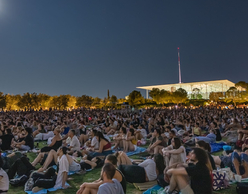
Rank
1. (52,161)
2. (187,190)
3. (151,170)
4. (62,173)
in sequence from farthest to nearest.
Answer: (52,161) < (151,170) < (62,173) < (187,190)

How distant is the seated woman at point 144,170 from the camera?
15.1ft

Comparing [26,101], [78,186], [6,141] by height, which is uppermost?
[26,101]

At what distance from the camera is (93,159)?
238 inches

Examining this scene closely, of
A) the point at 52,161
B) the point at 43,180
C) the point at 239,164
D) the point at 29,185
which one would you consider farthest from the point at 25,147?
the point at 239,164

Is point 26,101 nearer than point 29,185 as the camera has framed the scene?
No

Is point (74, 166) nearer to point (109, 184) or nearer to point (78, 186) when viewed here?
point (78, 186)

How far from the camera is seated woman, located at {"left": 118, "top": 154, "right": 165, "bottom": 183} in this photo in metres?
4.61

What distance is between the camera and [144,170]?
15.4ft

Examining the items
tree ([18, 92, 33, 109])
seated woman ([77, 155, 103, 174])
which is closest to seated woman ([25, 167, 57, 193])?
seated woman ([77, 155, 103, 174])

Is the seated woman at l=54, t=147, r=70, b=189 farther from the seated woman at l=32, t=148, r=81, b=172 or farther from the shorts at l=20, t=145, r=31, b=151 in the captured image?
the shorts at l=20, t=145, r=31, b=151

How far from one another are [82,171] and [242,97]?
191ft

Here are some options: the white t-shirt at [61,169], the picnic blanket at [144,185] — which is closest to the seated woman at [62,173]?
the white t-shirt at [61,169]

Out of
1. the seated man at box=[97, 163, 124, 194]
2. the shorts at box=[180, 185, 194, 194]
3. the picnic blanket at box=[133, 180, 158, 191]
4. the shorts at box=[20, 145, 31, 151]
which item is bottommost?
the picnic blanket at box=[133, 180, 158, 191]

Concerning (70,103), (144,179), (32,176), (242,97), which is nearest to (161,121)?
(144,179)
